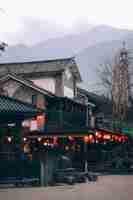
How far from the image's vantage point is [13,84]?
39.3m

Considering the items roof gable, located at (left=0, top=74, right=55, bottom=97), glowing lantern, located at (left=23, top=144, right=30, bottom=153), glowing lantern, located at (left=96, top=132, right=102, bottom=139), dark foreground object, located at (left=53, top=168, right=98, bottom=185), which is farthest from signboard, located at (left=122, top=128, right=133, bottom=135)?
dark foreground object, located at (left=53, top=168, right=98, bottom=185)

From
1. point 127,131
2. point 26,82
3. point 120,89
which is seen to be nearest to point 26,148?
point 26,82

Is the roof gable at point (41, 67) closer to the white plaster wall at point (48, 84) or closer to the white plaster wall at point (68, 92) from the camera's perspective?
the white plaster wall at point (48, 84)

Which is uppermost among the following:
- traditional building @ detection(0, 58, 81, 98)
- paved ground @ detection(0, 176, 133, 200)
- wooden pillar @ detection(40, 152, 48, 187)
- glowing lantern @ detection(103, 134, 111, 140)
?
traditional building @ detection(0, 58, 81, 98)

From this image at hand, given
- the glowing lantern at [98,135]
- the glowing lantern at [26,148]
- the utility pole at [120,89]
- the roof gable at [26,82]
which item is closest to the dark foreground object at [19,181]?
the glowing lantern at [26,148]

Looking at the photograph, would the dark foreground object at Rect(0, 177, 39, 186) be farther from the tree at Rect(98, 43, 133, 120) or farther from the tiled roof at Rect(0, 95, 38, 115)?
the tree at Rect(98, 43, 133, 120)

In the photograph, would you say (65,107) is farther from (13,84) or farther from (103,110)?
(103,110)

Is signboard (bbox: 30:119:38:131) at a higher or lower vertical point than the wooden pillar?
higher

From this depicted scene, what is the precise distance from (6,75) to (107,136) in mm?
10934

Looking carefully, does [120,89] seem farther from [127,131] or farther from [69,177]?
[69,177]

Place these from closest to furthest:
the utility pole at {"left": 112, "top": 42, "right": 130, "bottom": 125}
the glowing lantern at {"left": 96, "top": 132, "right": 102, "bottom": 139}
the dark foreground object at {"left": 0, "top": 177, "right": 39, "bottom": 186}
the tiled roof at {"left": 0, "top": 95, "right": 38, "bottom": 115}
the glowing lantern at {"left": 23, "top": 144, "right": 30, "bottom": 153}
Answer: the tiled roof at {"left": 0, "top": 95, "right": 38, "bottom": 115}, the dark foreground object at {"left": 0, "top": 177, "right": 39, "bottom": 186}, the glowing lantern at {"left": 23, "top": 144, "right": 30, "bottom": 153}, the glowing lantern at {"left": 96, "top": 132, "right": 102, "bottom": 139}, the utility pole at {"left": 112, "top": 42, "right": 130, "bottom": 125}

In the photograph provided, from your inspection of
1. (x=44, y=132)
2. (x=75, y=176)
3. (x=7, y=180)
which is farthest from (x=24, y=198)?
(x=44, y=132)

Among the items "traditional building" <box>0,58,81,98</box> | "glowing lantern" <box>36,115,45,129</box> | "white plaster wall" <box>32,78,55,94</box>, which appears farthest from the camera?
"white plaster wall" <box>32,78,55,94</box>

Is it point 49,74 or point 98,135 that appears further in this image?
point 49,74
